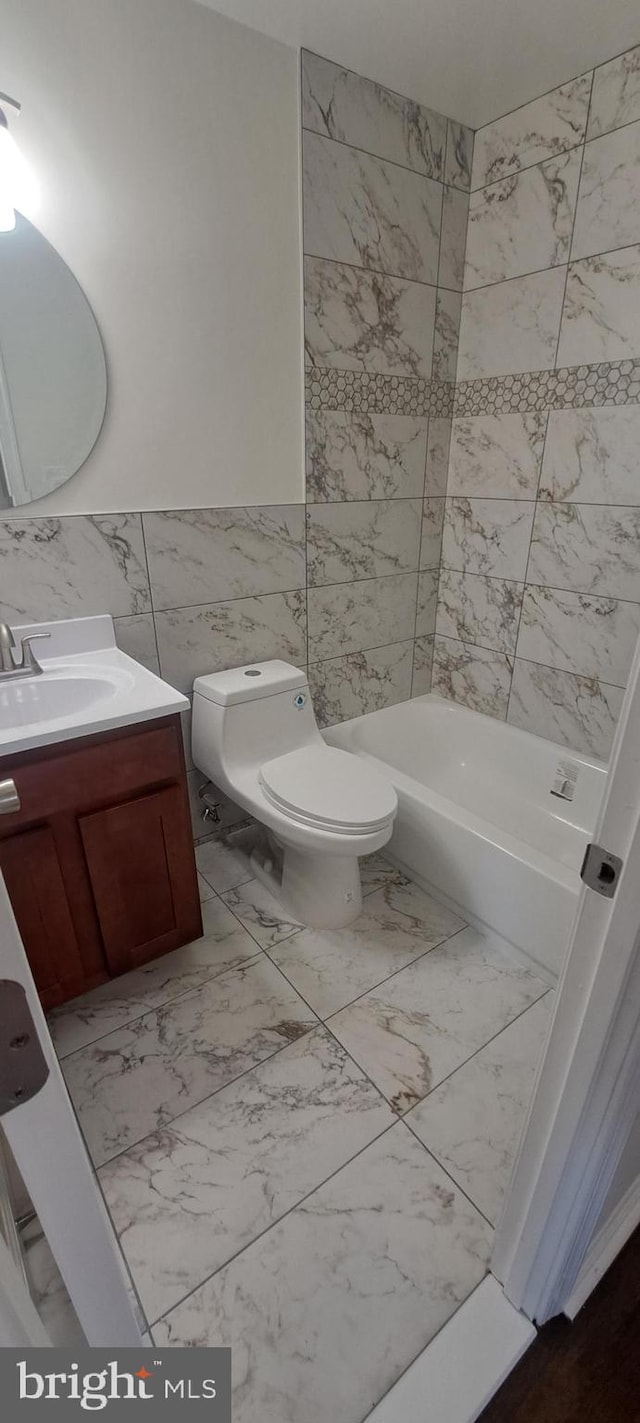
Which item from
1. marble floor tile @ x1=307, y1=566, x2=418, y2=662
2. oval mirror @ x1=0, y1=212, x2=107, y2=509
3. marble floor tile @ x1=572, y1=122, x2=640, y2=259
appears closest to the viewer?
oval mirror @ x1=0, y1=212, x2=107, y2=509

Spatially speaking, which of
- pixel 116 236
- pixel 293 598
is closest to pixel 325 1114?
pixel 293 598

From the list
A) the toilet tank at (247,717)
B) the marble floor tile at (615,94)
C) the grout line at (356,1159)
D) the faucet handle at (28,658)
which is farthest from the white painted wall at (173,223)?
the grout line at (356,1159)

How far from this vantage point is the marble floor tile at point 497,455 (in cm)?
202

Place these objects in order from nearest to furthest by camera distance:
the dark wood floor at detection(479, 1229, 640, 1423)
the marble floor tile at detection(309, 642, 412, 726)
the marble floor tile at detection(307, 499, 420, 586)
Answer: the dark wood floor at detection(479, 1229, 640, 1423)
the marble floor tile at detection(307, 499, 420, 586)
the marble floor tile at detection(309, 642, 412, 726)

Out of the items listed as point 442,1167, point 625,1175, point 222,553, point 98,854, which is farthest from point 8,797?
point 222,553

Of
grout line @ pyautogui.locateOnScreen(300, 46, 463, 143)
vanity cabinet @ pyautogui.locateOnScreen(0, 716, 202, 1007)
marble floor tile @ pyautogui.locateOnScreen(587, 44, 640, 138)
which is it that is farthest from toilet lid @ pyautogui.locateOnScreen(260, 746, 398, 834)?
marble floor tile @ pyautogui.locateOnScreen(587, 44, 640, 138)

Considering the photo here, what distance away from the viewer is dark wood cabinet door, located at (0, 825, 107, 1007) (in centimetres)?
126

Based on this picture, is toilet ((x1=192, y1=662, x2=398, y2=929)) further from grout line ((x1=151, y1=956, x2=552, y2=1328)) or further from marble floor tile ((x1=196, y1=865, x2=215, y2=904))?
grout line ((x1=151, y1=956, x2=552, y2=1328))

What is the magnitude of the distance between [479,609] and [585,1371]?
202 cm

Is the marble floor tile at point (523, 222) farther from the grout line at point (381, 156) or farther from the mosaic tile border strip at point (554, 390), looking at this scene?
the mosaic tile border strip at point (554, 390)

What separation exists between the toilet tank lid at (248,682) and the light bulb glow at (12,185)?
118 centimetres

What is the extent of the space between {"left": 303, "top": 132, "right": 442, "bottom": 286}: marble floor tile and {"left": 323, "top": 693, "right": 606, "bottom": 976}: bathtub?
152cm

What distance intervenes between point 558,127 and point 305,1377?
2.92 metres

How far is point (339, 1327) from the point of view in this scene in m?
1.02
